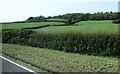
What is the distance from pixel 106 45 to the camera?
74.7 feet

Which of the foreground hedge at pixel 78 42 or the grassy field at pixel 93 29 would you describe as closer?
the foreground hedge at pixel 78 42

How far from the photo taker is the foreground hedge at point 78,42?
73.6 ft

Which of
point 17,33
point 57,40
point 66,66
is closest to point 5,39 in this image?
point 17,33

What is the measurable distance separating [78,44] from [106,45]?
10.1 feet

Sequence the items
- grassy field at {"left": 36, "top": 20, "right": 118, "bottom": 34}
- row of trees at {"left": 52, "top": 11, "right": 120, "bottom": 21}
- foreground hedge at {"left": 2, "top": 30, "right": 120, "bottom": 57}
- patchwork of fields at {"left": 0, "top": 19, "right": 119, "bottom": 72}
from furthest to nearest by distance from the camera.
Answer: row of trees at {"left": 52, "top": 11, "right": 120, "bottom": 21}, grassy field at {"left": 36, "top": 20, "right": 118, "bottom": 34}, foreground hedge at {"left": 2, "top": 30, "right": 120, "bottom": 57}, patchwork of fields at {"left": 0, "top": 19, "right": 119, "bottom": 72}

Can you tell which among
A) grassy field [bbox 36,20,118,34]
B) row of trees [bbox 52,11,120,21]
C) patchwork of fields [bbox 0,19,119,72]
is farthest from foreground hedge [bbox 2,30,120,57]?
row of trees [bbox 52,11,120,21]

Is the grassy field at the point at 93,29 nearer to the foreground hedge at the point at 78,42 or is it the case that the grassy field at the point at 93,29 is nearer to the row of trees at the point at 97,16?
the foreground hedge at the point at 78,42

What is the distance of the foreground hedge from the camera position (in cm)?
2244

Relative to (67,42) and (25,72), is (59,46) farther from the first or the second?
(25,72)

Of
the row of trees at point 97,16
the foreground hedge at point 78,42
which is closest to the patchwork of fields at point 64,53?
the foreground hedge at point 78,42

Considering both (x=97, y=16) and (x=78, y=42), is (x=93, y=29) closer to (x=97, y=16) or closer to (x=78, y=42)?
(x=78, y=42)

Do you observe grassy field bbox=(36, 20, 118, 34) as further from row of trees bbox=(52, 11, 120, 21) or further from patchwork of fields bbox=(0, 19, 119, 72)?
row of trees bbox=(52, 11, 120, 21)

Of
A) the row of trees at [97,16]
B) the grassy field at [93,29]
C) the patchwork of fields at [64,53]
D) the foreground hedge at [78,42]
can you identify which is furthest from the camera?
the row of trees at [97,16]

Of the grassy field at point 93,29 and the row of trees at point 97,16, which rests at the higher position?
the row of trees at point 97,16
